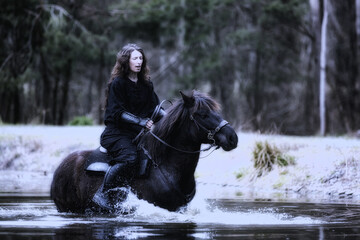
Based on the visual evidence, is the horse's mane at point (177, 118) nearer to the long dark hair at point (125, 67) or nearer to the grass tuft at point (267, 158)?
the long dark hair at point (125, 67)

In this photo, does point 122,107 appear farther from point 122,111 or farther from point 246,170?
point 246,170

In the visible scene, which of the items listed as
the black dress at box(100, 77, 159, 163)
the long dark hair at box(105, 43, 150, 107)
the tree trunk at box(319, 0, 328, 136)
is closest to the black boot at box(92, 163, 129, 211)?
the black dress at box(100, 77, 159, 163)

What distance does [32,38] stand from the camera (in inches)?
1320

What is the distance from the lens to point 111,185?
8.20 m

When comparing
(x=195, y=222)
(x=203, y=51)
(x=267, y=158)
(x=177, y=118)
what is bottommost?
(x=195, y=222)

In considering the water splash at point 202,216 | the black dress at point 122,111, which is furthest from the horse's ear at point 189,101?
the water splash at point 202,216

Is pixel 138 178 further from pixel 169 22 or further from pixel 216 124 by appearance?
pixel 169 22

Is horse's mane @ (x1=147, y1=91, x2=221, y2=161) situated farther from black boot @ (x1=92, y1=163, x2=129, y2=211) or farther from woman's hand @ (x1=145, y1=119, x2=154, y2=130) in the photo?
black boot @ (x1=92, y1=163, x2=129, y2=211)

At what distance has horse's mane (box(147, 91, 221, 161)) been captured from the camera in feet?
26.7

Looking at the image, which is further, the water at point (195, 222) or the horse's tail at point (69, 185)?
the horse's tail at point (69, 185)

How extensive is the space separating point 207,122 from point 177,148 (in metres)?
0.56

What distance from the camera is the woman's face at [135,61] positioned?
8.45m

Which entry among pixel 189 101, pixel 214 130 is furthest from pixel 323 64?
pixel 214 130

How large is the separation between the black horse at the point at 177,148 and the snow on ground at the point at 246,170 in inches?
43.1
